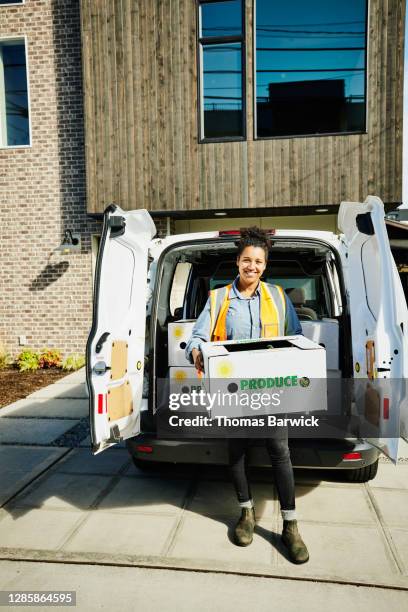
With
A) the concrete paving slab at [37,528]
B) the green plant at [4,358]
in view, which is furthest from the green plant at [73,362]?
the concrete paving slab at [37,528]

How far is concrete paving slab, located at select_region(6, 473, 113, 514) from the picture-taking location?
11.6 feet

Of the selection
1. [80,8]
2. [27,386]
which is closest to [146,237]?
[27,386]

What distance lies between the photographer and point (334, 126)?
26.3ft

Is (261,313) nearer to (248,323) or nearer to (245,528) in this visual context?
(248,323)

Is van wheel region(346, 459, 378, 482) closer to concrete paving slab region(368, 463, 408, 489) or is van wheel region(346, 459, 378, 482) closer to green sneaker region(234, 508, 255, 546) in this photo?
concrete paving slab region(368, 463, 408, 489)

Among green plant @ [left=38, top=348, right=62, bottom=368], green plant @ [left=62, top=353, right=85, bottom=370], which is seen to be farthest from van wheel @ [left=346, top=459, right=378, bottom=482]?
green plant @ [left=38, top=348, right=62, bottom=368]

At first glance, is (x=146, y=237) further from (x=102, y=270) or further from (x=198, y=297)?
(x=198, y=297)

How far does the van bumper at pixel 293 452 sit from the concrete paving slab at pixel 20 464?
1.37 meters

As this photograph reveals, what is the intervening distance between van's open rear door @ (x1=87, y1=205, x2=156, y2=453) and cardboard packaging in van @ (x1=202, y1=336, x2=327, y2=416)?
756mm

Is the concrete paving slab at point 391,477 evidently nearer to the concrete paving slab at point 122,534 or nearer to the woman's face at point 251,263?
the concrete paving slab at point 122,534

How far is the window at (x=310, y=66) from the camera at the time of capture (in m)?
7.77

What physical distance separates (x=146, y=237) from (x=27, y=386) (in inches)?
191

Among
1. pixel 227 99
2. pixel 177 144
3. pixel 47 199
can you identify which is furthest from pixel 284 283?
pixel 47 199

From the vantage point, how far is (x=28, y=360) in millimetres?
8727
